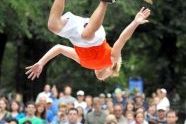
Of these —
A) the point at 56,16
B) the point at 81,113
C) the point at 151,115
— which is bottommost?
the point at 151,115

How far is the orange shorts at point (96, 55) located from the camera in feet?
27.1

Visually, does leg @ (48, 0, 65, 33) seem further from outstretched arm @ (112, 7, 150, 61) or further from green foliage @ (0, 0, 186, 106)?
green foliage @ (0, 0, 186, 106)

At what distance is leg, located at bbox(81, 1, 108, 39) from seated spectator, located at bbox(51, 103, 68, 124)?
5.78m

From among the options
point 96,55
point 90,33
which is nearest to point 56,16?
point 90,33

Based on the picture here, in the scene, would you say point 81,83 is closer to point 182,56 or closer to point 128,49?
point 128,49

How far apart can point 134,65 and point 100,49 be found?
82.2ft

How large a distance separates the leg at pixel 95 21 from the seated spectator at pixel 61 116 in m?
5.78

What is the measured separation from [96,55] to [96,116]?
6348 millimetres

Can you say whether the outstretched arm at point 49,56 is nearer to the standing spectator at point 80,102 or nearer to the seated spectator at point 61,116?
the seated spectator at point 61,116

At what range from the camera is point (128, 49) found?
86.2 feet

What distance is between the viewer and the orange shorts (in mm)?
8272

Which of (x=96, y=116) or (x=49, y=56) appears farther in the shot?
(x=96, y=116)

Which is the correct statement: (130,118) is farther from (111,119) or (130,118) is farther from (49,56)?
(49,56)

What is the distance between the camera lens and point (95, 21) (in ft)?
26.0
